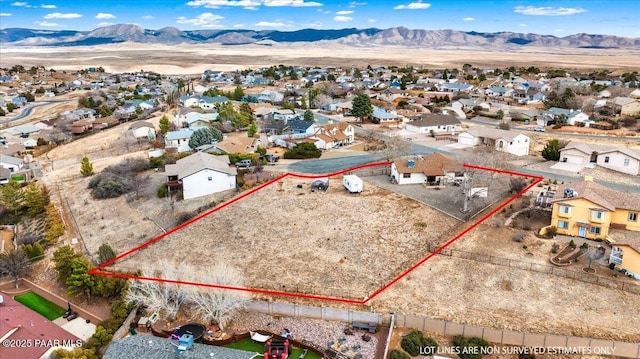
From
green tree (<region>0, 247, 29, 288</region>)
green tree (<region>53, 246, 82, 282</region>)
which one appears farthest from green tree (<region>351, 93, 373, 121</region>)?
green tree (<region>0, 247, 29, 288</region>)

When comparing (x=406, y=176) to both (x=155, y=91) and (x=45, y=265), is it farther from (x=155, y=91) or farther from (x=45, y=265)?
(x=155, y=91)

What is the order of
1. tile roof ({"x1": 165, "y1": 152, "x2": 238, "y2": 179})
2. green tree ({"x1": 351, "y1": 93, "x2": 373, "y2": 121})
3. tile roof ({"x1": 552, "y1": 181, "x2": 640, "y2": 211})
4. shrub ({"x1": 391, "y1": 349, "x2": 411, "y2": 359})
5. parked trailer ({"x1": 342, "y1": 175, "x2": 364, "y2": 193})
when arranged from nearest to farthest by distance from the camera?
1. shrub ({"x1": 391, "y1": 349, "x2": 411, "y2": 359})
2. tile roof ({"x1": 552, "y1": 181, "x2": 640, "y2": 211})
3. parked trailer ({"x1": 342, "y1": 175, "x2": 364, "y2": 193})
4. tile roof ({"x1": 165, "y1": 152, "x2": 238, "y2": 179})
5. green tree ({"x1": 351, "y1": 93, "x2": 373, "y2": 121})

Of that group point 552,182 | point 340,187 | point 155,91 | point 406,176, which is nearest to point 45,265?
point 340,187

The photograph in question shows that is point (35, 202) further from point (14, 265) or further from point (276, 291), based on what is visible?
point (276, 291)

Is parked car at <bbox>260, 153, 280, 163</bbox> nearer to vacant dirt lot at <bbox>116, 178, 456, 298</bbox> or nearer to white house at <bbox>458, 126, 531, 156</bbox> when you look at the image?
vacant dirt lot at <bbox>116, 178, 456, 298</bbox>

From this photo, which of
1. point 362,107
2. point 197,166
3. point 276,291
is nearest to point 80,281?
point 276,291

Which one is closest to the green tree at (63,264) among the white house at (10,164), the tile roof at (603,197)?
the white house at (10,164)

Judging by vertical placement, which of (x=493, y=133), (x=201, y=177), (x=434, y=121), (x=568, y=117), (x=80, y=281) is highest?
(x=568, y=117)
